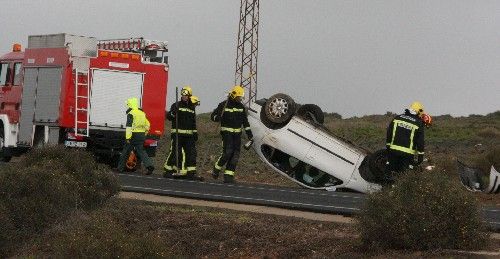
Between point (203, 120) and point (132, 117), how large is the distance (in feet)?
137

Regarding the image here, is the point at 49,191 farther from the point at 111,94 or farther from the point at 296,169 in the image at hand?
the point at 111,94

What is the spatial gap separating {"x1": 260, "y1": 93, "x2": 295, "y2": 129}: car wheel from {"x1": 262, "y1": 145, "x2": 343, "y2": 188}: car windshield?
654 mm

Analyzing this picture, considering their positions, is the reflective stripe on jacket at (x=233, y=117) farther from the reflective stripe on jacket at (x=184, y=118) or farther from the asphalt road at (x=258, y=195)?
the asphalt road at (x=258, y=195)

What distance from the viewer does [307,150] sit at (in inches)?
775

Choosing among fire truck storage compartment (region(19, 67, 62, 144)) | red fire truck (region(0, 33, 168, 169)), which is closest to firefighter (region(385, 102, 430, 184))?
red fire truck (region(0, 33, 168, 169))

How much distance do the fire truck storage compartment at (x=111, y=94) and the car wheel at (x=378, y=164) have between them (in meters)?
7.24

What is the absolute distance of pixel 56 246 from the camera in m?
10.0

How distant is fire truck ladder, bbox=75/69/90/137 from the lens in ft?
76.4

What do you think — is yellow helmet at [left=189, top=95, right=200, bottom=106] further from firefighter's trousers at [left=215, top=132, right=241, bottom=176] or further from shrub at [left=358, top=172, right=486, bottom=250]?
shrub at [left=358, top=172, right=486, bottom=250]

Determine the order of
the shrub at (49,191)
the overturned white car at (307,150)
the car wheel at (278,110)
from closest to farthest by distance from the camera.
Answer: the shrub at (49,191)
the overturned white car at (307,150)
the car wheel at (278,110)

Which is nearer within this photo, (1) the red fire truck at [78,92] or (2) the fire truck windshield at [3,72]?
(1) the red fire truck at [78,92]

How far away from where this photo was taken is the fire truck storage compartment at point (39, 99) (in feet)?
77.0

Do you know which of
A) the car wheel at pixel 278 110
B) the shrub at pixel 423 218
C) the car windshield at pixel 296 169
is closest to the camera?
the shrub at pixel 423 218

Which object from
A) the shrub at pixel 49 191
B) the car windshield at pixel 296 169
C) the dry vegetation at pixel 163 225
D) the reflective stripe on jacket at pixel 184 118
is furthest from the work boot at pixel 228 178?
the shrub at pixel 49 191
